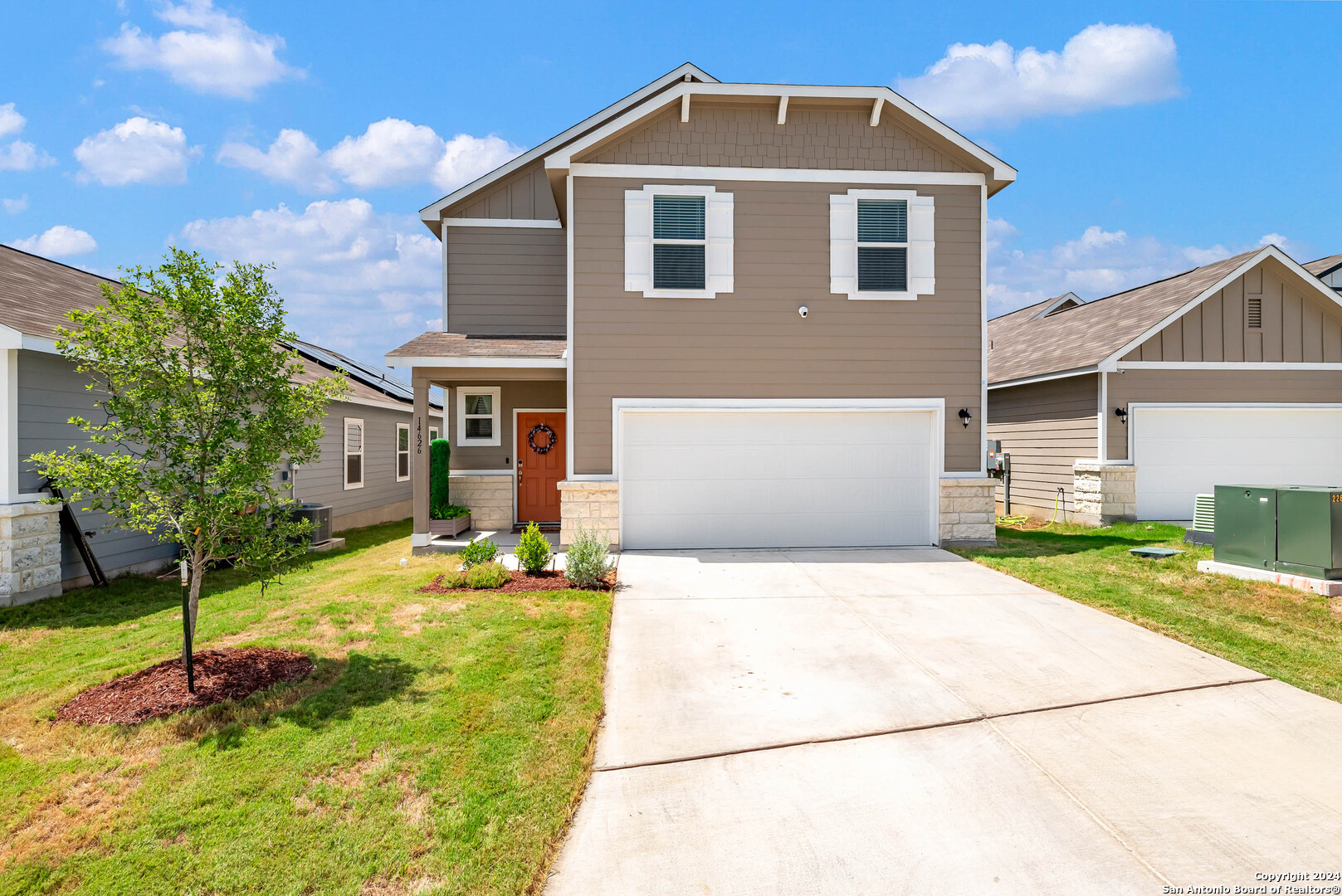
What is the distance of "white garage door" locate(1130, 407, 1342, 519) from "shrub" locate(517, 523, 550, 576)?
37.7 ft

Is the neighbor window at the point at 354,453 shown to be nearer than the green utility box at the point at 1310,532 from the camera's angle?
No

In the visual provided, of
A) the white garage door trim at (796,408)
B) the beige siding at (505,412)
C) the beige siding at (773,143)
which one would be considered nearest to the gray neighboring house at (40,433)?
the beige siding at (505,412)

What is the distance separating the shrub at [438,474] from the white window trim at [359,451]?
419 cm

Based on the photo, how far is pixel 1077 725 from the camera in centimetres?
436

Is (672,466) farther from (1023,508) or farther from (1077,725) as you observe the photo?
(1023,508)

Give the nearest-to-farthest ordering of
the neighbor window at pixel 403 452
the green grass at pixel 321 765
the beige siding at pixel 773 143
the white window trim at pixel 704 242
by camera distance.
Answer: the green grass at pixel 321 765, the white window trim at pixel 704 242, the beige siding at pixel 773 143, the neighbor window at pixel 403 452

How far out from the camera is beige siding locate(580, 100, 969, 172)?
403 inches

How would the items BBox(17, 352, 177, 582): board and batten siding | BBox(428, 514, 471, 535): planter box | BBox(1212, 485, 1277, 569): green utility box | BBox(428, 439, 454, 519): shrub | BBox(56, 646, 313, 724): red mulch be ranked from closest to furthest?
1. BBox(56, 646, 313, 724): red mulch
2. BBox(17, 352, 177, 582): board and batten siding
3. BBox(1212, 485, 1277, 569): green utility box
4. BBox(428, 514, 471, 535): planter box
5. BBox(428, 439, 454, 519): shrub

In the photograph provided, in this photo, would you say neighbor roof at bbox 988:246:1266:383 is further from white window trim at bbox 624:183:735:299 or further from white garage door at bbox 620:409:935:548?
white window trim at bbox 624:183:735:299

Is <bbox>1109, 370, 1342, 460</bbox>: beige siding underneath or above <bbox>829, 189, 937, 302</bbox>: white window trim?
underneath

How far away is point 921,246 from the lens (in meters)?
10.4

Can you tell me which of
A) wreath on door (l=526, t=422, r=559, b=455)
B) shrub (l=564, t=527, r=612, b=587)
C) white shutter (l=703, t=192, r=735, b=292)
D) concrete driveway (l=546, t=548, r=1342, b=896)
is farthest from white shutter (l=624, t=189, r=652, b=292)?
concrete driveway (l=546, t=548, r=1342, b=896)

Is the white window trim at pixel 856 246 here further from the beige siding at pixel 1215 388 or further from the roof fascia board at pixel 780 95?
the beige siding at pixel 1215 388

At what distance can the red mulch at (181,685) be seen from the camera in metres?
4.43
